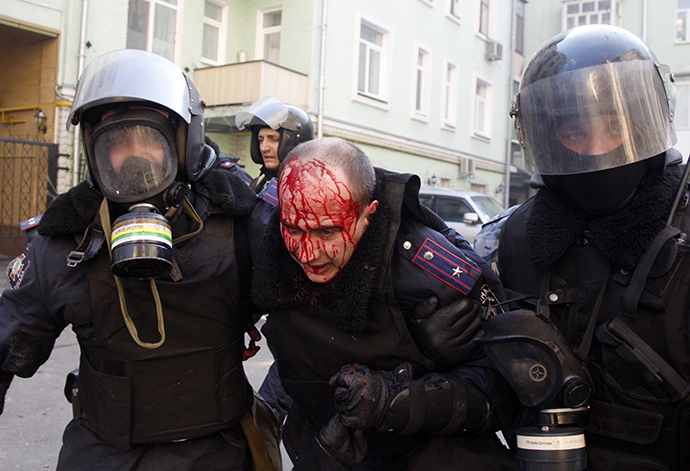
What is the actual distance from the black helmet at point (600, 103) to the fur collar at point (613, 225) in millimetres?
104

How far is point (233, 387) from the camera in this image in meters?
1.90

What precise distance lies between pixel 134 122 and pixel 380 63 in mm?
12843

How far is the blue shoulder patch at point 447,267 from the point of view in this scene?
68.2 inches

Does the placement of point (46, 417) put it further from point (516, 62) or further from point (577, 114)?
point (516, 62)

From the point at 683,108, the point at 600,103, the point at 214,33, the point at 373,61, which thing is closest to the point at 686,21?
the point at 683,108

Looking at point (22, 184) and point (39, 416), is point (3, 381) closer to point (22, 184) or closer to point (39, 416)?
point (39, 416)

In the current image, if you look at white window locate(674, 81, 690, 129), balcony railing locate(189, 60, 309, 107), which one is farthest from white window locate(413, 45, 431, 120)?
white window locate(674, 81, 690, 129)

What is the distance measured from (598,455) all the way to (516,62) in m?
20.9

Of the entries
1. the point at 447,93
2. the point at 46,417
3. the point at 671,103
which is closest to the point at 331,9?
the point at 447,93

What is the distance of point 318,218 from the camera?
5.42 feet

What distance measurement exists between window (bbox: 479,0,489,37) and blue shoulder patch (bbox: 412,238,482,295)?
703 inches

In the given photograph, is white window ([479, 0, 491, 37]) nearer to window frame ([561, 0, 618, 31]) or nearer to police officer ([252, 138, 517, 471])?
window frame ([561, 0, 618, 31])

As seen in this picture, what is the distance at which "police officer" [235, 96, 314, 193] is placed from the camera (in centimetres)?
427

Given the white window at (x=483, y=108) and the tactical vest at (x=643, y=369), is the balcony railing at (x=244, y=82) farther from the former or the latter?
the tactical vest at (x=643, y=369)
